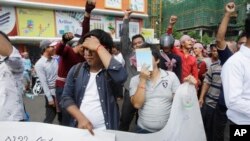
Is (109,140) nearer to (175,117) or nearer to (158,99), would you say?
(175,117)

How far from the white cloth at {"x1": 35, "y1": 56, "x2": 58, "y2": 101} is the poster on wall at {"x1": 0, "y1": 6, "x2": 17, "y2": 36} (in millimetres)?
9091

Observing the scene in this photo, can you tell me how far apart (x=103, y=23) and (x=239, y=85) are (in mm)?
14923

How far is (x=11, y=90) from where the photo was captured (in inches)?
86.9

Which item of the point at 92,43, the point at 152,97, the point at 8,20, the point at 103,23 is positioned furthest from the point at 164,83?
the point at 103,23

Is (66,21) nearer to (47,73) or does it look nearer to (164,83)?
(47,73)

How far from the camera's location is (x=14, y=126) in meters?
1.90

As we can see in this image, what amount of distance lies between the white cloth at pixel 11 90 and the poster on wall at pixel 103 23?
1363 cm

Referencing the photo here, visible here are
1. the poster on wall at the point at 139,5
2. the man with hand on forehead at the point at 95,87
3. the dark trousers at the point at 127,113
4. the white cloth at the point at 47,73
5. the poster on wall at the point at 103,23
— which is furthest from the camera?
the poster on wall at the point at 139,5

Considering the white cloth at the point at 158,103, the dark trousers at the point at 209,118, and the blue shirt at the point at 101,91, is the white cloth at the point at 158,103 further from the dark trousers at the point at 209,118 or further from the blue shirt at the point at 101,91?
the dark trousers at the point at 209,118

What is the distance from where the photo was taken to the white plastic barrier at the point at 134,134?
1.82 metres

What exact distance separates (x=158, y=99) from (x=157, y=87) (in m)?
0.10

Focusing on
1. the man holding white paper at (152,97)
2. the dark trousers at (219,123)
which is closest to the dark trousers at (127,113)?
the dark trousers at (219,123)

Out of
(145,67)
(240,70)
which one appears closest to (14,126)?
(145,67)

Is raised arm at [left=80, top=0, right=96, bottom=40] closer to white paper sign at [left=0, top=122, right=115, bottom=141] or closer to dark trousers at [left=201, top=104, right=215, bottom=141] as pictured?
white paper sign at [left=0, top=122, right=115, bottom=141]
